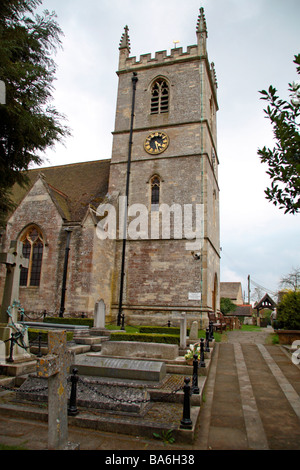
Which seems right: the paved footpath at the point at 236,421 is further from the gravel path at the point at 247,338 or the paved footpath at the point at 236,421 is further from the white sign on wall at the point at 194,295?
the white sign on wall at the point at 194,295

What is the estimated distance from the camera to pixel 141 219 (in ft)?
63.4

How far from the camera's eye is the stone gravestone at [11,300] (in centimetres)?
810

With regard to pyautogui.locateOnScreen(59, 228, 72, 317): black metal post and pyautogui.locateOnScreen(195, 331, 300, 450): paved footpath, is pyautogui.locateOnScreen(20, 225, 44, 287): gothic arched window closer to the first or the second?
pyautogui.locateOnScreen(59, 228, 72, 317): black metal post

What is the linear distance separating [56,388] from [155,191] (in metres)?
16.6

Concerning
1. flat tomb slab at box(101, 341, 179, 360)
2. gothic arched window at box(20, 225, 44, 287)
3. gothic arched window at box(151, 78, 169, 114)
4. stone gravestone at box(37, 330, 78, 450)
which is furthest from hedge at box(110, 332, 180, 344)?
gothic arched window at box(151, 78, 169, 114)

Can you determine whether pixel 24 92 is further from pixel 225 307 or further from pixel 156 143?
pixel 225 307

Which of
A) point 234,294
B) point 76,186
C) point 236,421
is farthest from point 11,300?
point 234,294

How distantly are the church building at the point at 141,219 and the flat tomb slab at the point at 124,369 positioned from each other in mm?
9098

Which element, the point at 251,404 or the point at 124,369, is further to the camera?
the point at 124,369

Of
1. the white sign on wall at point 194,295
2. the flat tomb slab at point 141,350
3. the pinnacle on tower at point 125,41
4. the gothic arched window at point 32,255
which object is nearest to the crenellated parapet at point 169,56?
the pinnacle on tower at point 125,41

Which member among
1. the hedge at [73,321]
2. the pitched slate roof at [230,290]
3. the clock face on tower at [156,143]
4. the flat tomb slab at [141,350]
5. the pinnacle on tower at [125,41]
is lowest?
the flat tomb slab at [141,350]

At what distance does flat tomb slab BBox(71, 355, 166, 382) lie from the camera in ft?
21.9
